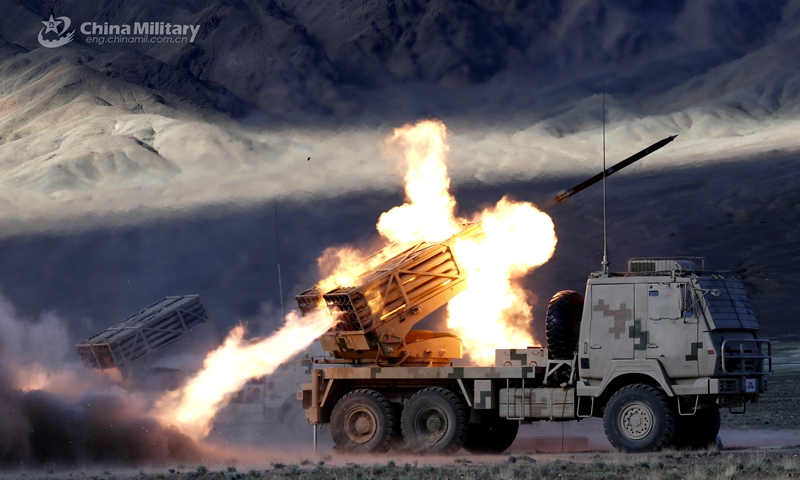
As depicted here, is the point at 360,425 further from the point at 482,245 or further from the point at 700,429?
the point at 700,429

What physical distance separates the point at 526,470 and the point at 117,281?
82.1m

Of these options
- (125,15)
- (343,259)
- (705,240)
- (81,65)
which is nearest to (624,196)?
(705,240)

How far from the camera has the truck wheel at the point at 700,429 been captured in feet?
90.7

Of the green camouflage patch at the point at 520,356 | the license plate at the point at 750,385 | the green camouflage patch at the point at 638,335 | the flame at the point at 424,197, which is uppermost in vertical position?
the flame at the point at 424,197

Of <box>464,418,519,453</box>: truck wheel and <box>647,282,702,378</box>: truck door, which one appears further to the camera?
<box>464,418,519,453</box>: truck wheel

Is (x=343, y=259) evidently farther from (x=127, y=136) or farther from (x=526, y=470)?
(x=127, y=136)

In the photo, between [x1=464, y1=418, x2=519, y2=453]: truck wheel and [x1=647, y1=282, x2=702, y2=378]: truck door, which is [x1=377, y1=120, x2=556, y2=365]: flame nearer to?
[x1=464, y1=418, x2=519, y2=453]: truck wheel

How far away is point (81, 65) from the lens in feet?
470

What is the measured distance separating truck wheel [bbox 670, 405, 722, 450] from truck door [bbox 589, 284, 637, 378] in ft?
7.30

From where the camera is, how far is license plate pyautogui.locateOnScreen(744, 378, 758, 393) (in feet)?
86.7

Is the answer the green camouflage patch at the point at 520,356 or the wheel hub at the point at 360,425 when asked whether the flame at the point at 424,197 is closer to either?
the green camouflage patch at the point at 520,356

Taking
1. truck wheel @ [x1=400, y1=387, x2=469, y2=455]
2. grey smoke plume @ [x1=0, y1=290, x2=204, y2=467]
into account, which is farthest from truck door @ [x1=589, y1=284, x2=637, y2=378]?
grey smoke plume @ [x1=0, y1=290, x2=204, y2=467]

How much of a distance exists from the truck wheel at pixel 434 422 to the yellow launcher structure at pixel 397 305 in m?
1.58

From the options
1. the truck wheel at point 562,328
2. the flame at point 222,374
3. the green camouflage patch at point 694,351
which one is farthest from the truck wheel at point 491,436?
the green camouflage patch at point 694,351
